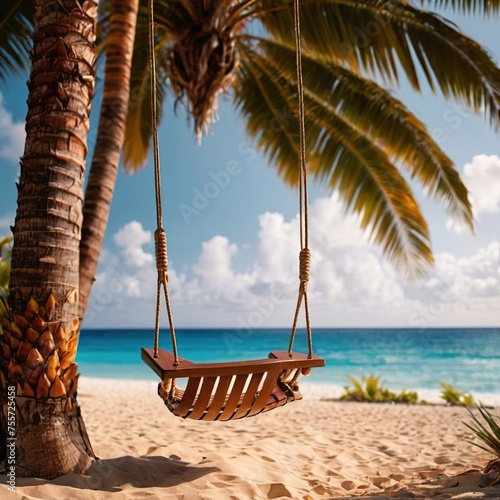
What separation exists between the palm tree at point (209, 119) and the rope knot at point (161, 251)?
1.66ft

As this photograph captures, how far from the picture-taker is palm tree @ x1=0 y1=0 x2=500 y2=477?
8.83 feet

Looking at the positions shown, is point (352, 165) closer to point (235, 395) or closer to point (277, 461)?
point (277, 461)

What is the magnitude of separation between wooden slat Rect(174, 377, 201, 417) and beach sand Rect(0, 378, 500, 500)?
0.46 metres

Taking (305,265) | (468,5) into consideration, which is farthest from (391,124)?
(305,265)

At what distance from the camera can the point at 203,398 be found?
8.12 feet

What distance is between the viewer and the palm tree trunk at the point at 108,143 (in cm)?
358

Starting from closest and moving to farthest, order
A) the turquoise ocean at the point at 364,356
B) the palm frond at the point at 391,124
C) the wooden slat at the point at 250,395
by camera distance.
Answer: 1. the wooden slat at the point at 250,395
2. the palm frond at the point at 391,124
3. the turquoise ocean at the point at 364,356

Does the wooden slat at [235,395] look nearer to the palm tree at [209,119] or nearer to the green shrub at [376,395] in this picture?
the palm tree at [209,119]

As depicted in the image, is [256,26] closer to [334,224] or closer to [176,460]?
[176,460]

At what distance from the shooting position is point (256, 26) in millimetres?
6648

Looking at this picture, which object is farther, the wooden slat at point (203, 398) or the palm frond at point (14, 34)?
the palm frond at point (14, 34)

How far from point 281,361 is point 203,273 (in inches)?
1646

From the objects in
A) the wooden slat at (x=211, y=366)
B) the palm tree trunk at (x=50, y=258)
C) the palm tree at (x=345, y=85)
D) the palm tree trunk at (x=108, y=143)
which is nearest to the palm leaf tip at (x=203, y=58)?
the palm tree at (x=345, y=85)

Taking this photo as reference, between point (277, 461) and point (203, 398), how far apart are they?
1340 mm
